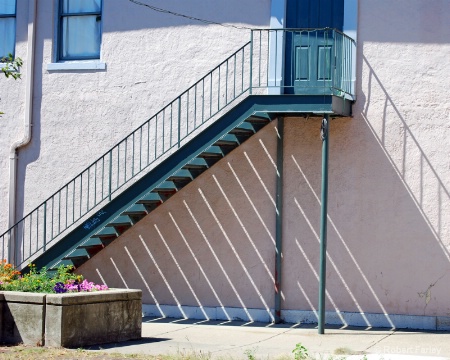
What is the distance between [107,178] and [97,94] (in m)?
1.47

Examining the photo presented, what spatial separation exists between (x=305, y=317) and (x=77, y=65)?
19.0ft

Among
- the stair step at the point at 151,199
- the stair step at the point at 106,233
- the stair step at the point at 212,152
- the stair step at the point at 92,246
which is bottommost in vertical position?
the stair step at the point at 92,246

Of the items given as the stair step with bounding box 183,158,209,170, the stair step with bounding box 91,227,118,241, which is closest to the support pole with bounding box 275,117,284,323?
the stair step with bounding box 183,158,209,170

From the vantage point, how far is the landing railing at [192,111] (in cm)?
1394

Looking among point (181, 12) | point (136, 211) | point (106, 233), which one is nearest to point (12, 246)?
point (106, 233)

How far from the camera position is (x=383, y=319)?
13703mm

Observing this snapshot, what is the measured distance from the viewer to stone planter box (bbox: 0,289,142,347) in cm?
1105

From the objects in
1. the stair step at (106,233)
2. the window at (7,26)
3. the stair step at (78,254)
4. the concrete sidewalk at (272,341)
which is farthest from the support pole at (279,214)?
the window at (7,26)

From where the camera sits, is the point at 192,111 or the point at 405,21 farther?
the point at 192,111

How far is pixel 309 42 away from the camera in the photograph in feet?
46.8

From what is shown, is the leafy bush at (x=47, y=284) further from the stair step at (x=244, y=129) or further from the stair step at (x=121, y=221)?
the stair step at (x=244, y=129)

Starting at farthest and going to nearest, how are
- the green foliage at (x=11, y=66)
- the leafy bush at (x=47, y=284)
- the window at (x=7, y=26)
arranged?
the window at (x=7, y=26)
the leafy bush at (x=47, y=284)
the green foliage at (x=11, y=66)

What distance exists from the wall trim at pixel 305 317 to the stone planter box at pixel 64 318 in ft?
10.1

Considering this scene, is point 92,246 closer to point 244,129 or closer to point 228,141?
point 228,141
